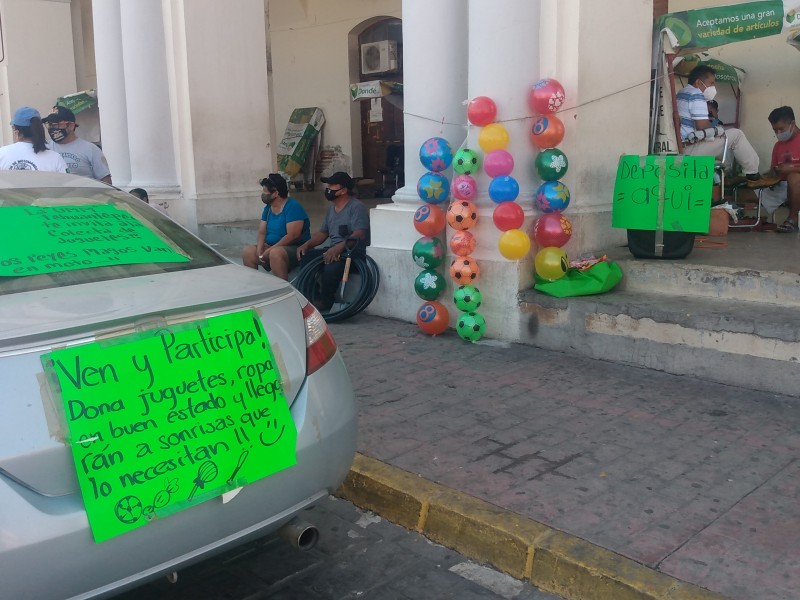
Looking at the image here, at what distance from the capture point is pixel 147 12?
9781 mm

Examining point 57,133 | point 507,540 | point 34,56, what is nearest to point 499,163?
point 507,540

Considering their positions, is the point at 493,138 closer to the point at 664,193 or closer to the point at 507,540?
the point at 664,193

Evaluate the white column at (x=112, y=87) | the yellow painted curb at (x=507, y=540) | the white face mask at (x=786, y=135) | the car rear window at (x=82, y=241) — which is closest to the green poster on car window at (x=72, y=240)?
the car rear window at (x=82, y=241)

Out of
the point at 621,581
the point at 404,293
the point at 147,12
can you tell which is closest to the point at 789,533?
the point at 621,581

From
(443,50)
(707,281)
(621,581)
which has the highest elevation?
(443,50)

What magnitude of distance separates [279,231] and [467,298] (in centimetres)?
264

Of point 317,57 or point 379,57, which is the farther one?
point 317,57

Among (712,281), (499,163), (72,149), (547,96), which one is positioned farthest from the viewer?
(72,149)

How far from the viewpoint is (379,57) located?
1338 cm

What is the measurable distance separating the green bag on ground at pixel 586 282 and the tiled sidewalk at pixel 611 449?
1.59ft

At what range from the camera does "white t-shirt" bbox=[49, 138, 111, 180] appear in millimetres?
7977

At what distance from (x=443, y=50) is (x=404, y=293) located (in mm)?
2088

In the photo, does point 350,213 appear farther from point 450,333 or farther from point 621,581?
point 621,581

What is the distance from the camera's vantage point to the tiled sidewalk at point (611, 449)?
322 centimetres
